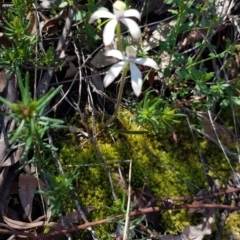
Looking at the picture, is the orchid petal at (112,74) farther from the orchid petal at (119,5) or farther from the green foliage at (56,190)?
the green foliage at (56,190)

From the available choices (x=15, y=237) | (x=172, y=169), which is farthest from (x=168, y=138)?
(x=15, y=237)

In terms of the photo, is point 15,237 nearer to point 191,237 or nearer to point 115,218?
point 115,218

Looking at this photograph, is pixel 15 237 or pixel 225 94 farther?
pixel 225 94

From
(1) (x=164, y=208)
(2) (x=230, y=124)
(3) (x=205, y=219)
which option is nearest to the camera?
(1) (x=164, y=208)

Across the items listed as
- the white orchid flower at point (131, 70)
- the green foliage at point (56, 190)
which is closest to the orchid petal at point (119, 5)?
the white orchid flower at point (131, 70)

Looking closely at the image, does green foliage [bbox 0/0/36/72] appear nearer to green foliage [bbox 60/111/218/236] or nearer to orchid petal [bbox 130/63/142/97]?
green foliage [bbox 60/111/218/236]

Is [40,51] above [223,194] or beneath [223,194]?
above

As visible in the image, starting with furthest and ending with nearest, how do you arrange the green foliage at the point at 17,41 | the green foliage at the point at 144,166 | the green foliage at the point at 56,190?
1. the green foliage at the point at 144,166
2. the green foliage at the point at 17,41
3. the green foliage at the point at 56,190

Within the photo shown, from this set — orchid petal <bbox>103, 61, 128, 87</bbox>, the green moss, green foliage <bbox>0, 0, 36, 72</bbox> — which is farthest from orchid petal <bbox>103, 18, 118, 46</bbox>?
the green moss

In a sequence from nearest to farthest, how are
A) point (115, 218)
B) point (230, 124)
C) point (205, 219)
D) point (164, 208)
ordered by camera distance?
point (115, 218) < point (164, 208) < point (205, 219) < point (230, 124)
